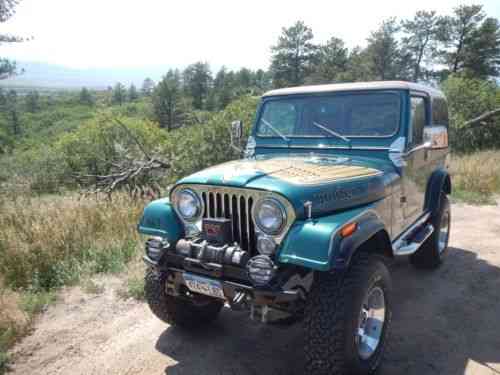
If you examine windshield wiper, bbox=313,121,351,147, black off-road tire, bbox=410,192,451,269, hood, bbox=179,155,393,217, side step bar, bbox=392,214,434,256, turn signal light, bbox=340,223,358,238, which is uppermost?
windshield wiper, bbox=313,121,351,147

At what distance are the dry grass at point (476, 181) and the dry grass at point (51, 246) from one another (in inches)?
276

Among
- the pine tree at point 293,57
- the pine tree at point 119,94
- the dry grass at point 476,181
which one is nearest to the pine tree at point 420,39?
the pine tree at point 293,57

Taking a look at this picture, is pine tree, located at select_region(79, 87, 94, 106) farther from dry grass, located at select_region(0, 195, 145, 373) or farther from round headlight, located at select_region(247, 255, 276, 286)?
round headlight, located at select_region(247, 255, 276, 286)

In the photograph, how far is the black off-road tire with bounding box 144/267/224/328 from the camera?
3.13 m

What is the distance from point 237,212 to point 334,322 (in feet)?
3.03

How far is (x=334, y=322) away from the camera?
2363 mm

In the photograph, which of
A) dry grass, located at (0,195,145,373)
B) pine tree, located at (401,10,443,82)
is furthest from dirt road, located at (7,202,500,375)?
pine tree, located at (401,10,443,82)

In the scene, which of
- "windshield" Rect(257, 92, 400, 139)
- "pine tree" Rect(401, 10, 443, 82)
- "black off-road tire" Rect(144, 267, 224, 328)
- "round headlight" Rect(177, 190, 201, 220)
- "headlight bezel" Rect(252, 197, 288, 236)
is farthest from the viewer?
"pine tree" Rect(401, 10, 443, 82)

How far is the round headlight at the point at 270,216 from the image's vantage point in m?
2.50

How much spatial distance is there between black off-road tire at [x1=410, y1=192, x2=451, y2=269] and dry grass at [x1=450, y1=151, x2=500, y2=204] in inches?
167

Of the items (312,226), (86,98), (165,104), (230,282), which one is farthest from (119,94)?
(312,226)

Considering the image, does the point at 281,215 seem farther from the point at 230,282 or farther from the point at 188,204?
the point at 188,204

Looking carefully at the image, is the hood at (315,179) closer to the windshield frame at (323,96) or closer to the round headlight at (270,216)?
the round headlight at (270,216)

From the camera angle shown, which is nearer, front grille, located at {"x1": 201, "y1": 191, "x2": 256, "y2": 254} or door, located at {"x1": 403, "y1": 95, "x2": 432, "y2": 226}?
front grille, located at {"x1": 201, "y1": 191, "x2": 256, "y2": 254}
